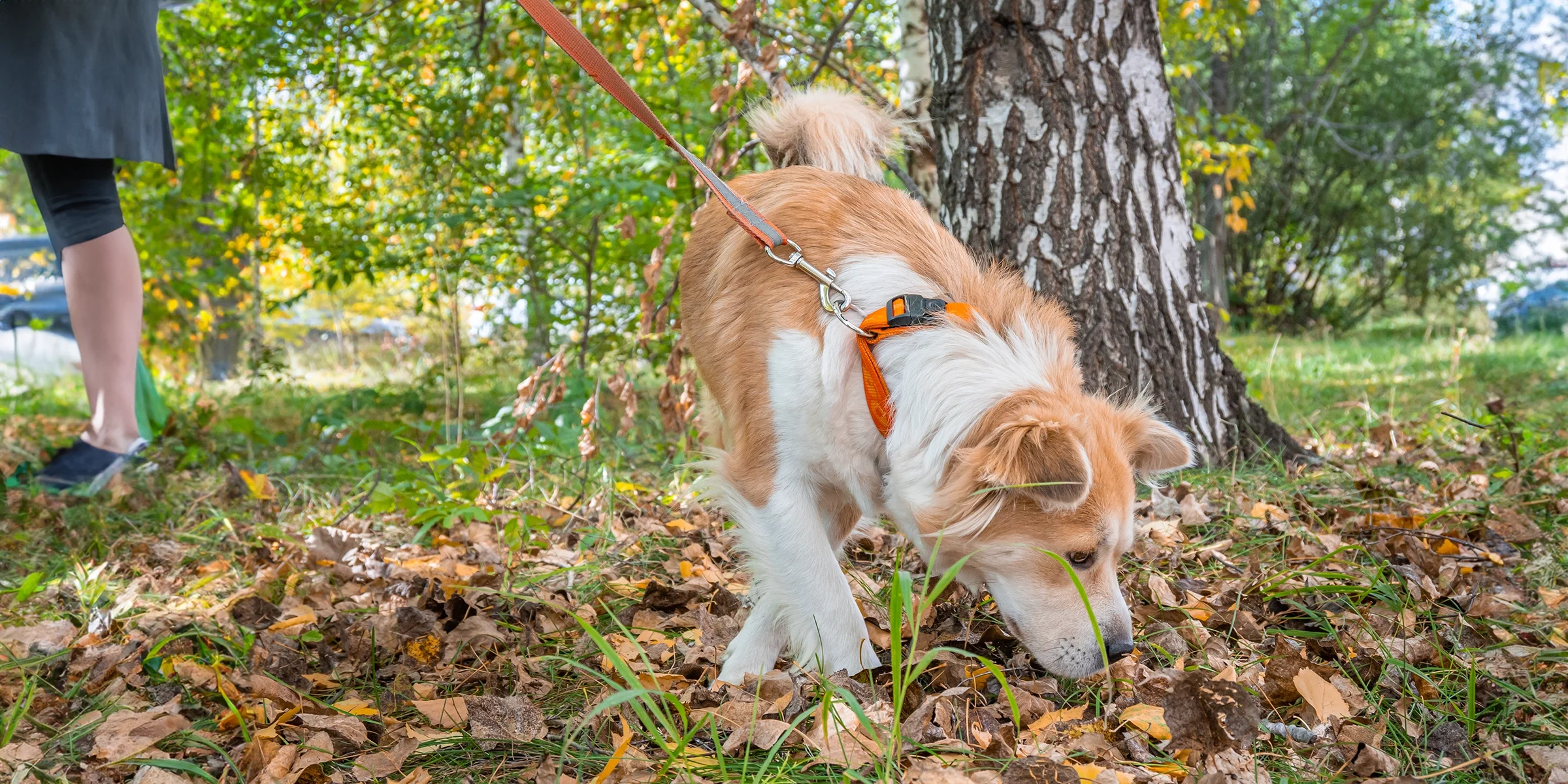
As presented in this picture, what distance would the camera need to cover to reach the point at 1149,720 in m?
1.83

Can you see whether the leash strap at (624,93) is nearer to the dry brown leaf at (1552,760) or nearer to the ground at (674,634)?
the ground at (674,634)

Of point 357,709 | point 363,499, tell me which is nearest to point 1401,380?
point 363,499

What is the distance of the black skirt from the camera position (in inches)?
121

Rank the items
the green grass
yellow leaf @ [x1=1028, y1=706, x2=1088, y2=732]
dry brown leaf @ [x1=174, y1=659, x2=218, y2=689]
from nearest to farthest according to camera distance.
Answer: yellow leaf @ [x1=1028, y1=706, x2=1088, y2=732]
dry brown leaf @ [x1=174, y1=659, x2=218, y2=689]
the green grass

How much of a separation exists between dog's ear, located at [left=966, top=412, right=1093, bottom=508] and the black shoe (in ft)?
10.8

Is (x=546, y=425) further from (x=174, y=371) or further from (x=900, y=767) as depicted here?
(x=174, y=371)

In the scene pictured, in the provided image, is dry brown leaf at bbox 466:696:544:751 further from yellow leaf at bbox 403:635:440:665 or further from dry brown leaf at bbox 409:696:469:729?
yellow leaf at bbox 403:635:440:665

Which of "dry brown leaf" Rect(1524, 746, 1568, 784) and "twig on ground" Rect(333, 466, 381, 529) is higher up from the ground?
"dry brown leaf" Rect(1524, 746, 1568, 784)

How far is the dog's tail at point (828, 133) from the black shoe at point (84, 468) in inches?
104

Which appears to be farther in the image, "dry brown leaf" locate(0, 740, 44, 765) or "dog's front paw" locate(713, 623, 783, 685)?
"dog's front paw" locate(713, 623, 783, 685)

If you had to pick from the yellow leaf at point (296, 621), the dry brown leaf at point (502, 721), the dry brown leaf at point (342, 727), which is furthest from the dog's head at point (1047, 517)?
the yellow leaf at point (296, 621)

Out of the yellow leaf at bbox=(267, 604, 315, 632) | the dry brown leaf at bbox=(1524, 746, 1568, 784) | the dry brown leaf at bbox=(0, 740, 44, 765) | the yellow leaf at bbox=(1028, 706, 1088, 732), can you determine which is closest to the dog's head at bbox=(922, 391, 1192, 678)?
the yellow leaf at bbox=(1028, 706, 1088, 732)

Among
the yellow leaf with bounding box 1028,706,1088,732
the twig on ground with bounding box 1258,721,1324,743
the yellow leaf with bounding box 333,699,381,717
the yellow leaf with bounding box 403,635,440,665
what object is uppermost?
the twig on ground with bounding box 1258,721,1324,743

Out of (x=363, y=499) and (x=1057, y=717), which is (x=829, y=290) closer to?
(x=1057, y=717)
